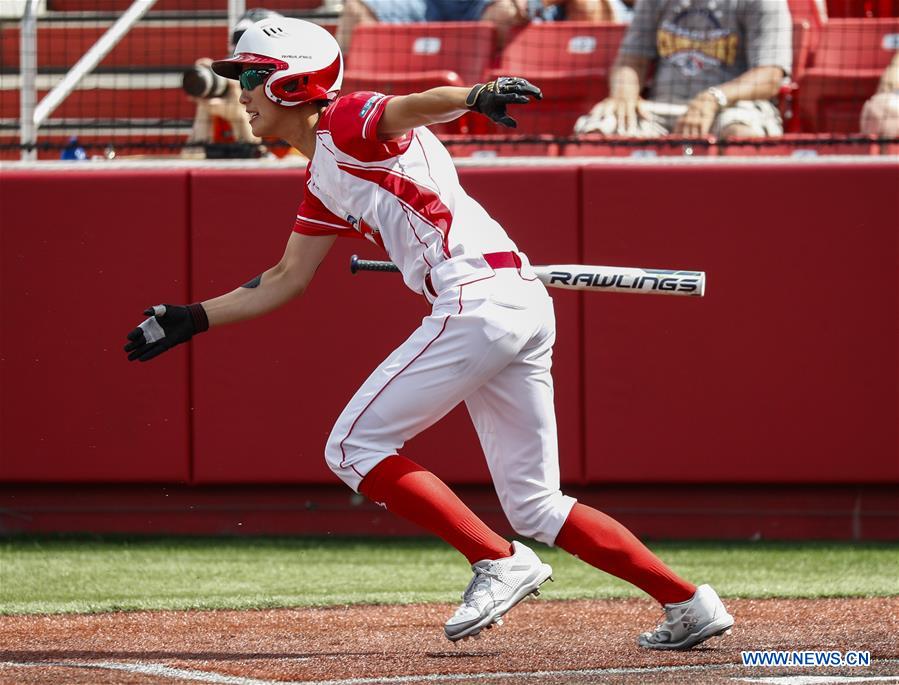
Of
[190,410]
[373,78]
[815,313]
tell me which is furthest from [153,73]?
[815,313]

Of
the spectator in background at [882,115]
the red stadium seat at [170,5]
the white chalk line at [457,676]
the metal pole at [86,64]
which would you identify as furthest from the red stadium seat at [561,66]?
the white chalk line at [457,676]

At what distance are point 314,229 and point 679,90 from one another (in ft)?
12.9

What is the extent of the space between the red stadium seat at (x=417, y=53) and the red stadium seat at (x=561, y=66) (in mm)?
180

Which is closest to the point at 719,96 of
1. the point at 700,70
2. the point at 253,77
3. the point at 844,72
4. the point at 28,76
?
the point at 700,70

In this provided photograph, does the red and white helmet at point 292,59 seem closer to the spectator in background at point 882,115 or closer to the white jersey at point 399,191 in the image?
the white jersey at point 399,191

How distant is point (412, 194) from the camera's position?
3.74 metres

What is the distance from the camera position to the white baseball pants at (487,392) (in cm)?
371

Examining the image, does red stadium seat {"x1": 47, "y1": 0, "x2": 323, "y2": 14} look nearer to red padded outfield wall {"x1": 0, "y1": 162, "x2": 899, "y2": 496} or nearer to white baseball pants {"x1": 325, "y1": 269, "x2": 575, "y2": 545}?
red padded outfield wall {"x1": 0, "y1": 162, "x2": 899, "y2": 496}

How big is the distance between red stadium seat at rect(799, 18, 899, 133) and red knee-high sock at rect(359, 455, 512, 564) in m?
4.63

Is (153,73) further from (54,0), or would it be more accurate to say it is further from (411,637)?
(411,637)

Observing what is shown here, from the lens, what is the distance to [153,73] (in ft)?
32.0

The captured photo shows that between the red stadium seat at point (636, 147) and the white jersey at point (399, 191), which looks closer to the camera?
the white jersey at point (399, 191)

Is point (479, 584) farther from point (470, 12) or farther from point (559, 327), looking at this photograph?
point (470, 12)

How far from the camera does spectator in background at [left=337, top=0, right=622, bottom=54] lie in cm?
845
